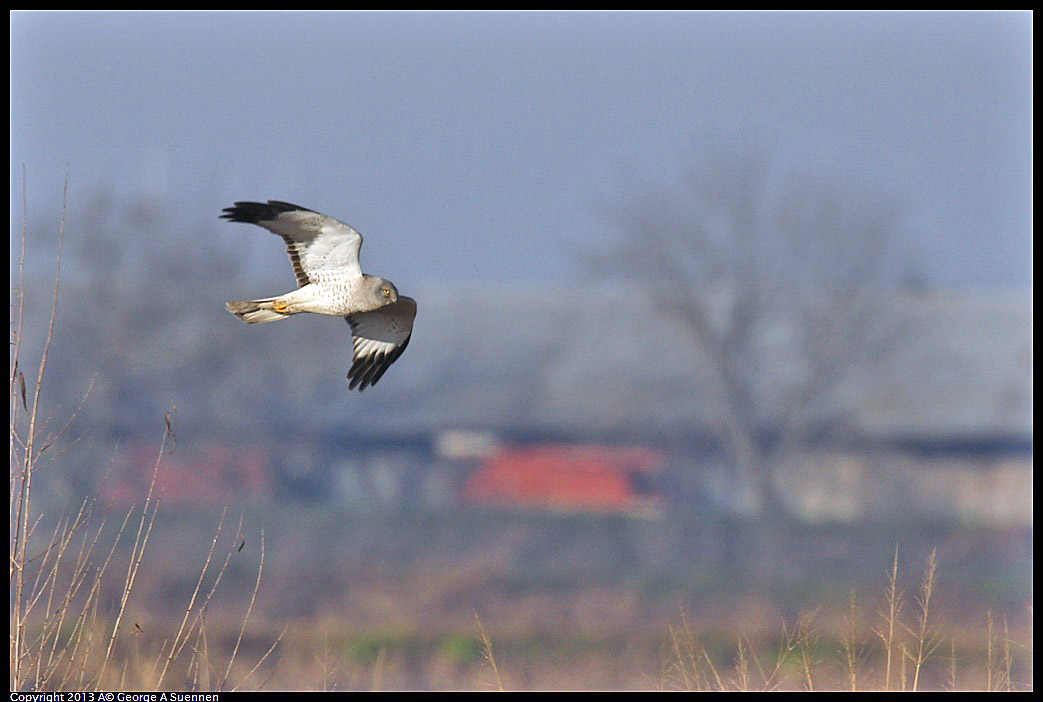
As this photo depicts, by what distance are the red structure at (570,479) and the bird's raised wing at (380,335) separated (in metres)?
19.0

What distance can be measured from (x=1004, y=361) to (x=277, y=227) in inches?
1210

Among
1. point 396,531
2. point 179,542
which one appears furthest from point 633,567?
point 179,542

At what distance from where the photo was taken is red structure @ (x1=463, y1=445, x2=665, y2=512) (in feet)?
86.8

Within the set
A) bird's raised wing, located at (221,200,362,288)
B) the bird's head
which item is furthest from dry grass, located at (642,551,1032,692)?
bird's raised wing, located at (221,200,362,288)

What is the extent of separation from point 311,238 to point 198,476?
21492mm

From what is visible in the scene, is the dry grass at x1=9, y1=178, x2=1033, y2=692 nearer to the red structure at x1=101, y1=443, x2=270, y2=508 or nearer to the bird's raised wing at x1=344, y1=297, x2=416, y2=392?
the bird's raised wing at x1=344, y1=297, x2=416, y2=392

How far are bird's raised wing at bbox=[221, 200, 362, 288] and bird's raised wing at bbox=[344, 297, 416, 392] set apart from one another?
674 millimetres

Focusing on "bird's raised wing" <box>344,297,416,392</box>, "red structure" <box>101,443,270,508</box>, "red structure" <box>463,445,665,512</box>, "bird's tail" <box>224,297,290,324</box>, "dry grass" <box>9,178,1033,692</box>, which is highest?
"bird's tail" <box>224,297,290,324</box>

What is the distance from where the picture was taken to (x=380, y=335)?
22.8 ft

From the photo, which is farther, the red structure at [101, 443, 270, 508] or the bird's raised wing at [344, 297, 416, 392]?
the red structure at [101, 443, 270, 508]

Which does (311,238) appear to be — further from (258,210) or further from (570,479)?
(570,479)

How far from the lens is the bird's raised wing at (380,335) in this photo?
6863 millimetres

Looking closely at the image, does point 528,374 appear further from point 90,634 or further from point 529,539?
point 90,634

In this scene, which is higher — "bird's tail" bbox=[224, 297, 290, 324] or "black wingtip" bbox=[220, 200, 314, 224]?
"black wingtip" bbox=[220, 200, 314, 224]
